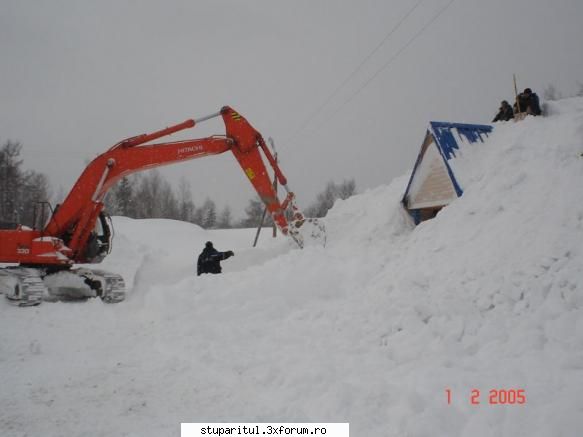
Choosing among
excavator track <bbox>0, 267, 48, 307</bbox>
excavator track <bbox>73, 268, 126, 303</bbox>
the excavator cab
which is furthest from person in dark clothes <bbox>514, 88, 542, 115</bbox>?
excavator track <bbox>0, 267, 48, 307</bbox>

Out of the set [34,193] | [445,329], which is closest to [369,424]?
[445,329]

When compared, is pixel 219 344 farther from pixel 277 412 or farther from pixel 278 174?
pixel 278 174

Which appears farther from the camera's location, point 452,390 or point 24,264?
point 24,264

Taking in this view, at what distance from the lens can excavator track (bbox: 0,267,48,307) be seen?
26.0 feet

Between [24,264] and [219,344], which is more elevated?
[24,264]

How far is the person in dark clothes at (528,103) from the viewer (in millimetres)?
9533

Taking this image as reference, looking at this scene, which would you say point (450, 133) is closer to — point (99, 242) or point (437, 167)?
point (437, 167)

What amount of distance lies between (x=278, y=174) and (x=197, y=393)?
702cm

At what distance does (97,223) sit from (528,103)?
1177 cm

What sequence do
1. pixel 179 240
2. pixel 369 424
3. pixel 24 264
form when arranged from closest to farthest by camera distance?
pixel 369 424
pixel 24 264
pixel 179 240

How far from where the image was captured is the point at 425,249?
642 cm

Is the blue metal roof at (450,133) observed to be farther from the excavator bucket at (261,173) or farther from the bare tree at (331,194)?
the bare tree at (331,194)
